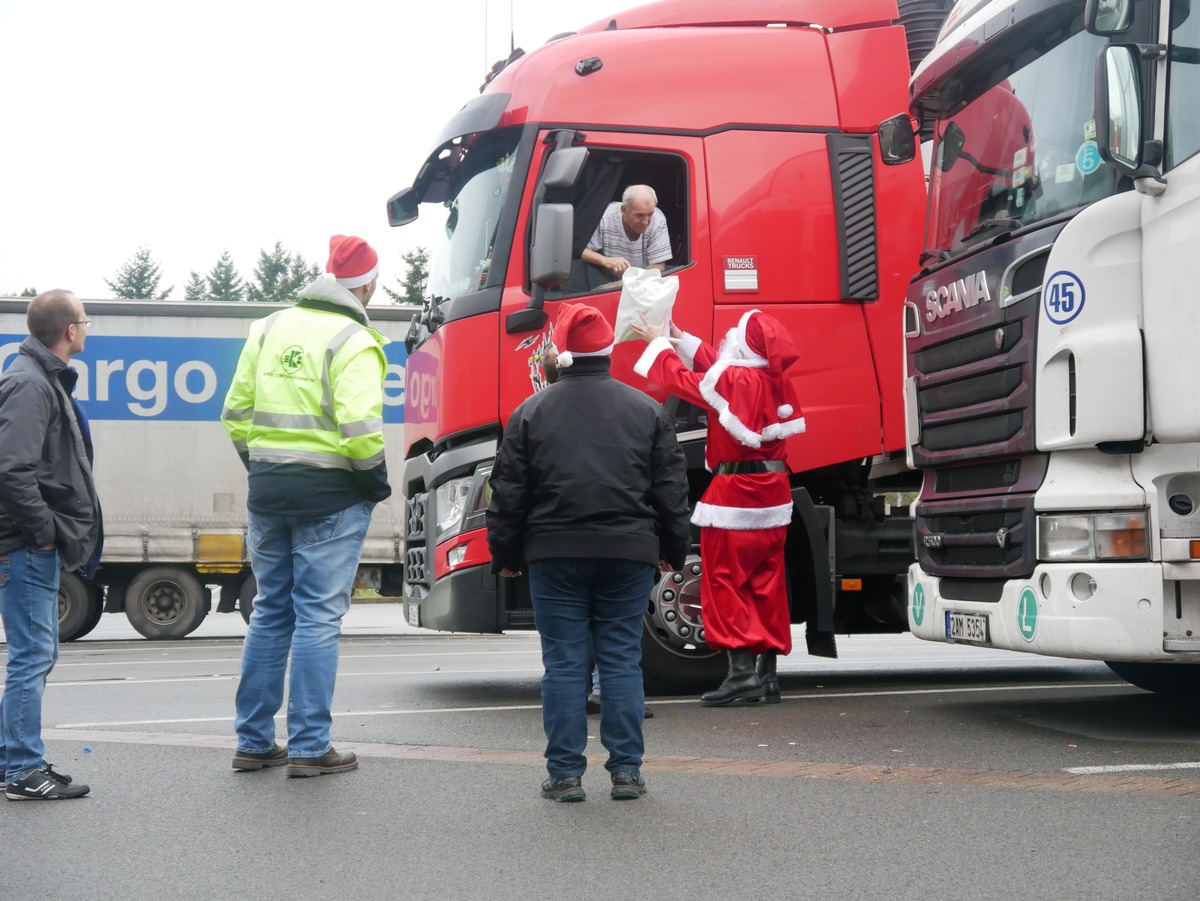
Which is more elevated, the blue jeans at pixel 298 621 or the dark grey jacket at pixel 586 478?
the dark grey jacket at pixel 586 478

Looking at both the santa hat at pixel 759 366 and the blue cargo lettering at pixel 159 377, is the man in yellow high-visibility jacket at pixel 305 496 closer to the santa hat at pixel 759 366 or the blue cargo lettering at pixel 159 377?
the santa hat at pixel 759 366

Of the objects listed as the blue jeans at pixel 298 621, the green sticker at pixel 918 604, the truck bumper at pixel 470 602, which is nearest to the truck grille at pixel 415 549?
the truck bumper at pixel 470 602

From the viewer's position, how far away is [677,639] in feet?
25.7

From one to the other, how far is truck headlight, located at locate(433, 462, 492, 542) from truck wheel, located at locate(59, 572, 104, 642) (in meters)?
8.83

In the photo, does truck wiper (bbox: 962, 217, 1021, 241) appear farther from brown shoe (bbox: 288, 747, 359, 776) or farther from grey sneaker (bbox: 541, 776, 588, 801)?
brown shoe (bbox: 288, 747, 359, 776)

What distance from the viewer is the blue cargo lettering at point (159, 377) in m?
15.7

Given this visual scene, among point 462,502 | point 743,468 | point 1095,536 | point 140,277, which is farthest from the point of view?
point 140,277

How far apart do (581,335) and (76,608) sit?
1182 cm

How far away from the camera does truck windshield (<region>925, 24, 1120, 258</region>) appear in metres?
6.07

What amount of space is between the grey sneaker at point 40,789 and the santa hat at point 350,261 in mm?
2156

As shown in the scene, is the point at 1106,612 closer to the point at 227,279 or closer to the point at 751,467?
the point at 751,467

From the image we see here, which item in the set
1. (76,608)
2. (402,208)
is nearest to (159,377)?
(76,608)

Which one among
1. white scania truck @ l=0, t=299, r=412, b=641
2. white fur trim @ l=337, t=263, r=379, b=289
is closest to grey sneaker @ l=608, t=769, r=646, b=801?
white fur trim @ l=337, t=263, r=379, b=289

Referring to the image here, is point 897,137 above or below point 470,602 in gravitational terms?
above
